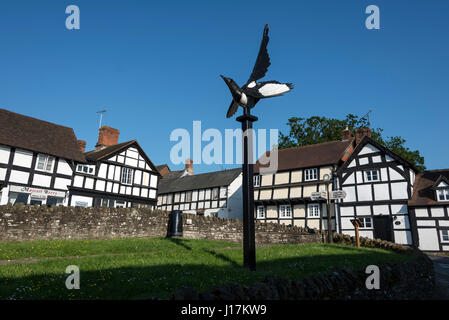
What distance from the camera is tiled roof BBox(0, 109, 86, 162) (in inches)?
936

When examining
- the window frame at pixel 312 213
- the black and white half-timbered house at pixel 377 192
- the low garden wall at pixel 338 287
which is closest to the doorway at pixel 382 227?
the black and white half-timbered house at pixel 377 192

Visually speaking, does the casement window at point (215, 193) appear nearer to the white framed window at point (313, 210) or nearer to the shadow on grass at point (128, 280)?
the white framed window at point (313, 210)

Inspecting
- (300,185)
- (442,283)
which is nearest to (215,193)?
(300,185)

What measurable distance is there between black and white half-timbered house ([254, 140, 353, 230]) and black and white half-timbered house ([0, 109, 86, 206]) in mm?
19153

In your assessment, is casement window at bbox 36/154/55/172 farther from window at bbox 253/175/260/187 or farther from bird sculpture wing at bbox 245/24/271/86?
bird sculpture wing at bbox 245/24/271/86

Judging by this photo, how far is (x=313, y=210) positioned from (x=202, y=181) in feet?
54.7

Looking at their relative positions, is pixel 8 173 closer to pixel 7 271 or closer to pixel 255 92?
pixel 7 271

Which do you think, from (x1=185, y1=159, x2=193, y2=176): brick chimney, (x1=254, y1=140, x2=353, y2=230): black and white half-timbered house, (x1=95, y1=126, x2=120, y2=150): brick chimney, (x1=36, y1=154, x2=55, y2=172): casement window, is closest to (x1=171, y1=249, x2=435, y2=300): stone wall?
(x1=254, y1=140, x2=353, y2=230): black and white half-timbered house

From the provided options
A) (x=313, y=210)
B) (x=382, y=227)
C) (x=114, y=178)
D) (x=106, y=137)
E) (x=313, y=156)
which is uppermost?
(x=106, y=137)

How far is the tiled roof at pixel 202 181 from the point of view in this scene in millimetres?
39562

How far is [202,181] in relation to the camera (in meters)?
42.2

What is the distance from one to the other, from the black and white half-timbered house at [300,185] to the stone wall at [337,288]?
19733mm

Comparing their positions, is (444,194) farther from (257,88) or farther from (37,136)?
(37,136)
